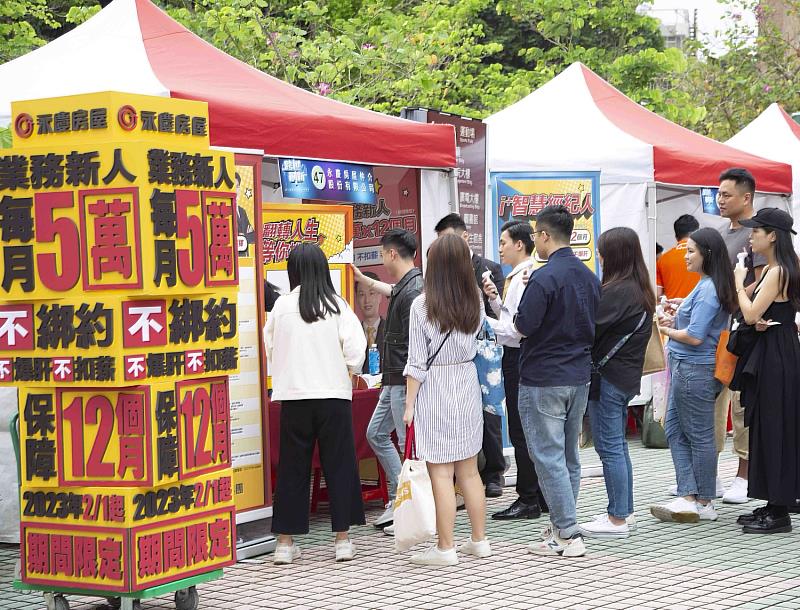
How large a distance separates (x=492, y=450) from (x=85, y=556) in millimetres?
3645

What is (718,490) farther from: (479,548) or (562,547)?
(479,548)

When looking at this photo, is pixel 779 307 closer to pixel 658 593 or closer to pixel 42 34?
pixel 658 593

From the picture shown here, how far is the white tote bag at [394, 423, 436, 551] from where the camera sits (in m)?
6.18

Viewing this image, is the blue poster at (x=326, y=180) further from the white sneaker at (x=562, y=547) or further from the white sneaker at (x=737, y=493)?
the white sneaker at (x=737, y=493)

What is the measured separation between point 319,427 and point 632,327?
73.5 inches

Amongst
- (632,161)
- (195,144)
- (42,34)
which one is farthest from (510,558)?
(42,34)

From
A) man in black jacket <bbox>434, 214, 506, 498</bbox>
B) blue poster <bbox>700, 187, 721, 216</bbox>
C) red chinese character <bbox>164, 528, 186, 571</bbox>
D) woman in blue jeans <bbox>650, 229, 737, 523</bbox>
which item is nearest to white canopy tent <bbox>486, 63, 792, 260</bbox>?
blue poster <bbox>700, 187, 721, 216</bbox>

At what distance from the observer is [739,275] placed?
7.29 metres

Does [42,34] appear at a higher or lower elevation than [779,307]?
higher

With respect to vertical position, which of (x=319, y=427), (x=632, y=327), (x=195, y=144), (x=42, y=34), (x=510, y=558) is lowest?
(x=510, y=558)

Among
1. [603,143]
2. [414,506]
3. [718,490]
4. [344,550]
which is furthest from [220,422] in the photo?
[603,143]

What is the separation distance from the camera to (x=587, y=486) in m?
8.66

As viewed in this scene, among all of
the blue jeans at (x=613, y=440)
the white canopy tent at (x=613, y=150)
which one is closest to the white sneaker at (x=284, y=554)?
the blue jeans at (x=613, y=440)

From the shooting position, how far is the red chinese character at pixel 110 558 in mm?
4992
